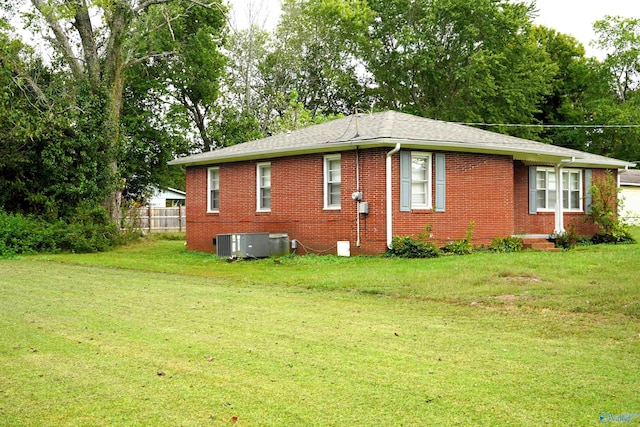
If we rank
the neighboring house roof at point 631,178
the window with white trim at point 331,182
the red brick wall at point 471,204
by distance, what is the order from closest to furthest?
the red brick wall at point 471,204 < the window with white trim at point 331,182 < the neighboring house roof at point 631,178

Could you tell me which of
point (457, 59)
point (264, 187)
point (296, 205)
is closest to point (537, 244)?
point (296, 205)

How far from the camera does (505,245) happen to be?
19.6m

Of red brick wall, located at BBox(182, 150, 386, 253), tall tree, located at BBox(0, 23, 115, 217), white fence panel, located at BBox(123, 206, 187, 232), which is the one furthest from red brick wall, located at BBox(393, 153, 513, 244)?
white fence panel, located at BBox(123, 206, 187, 232)

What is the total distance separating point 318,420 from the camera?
15.7 ft

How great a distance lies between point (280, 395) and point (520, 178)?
17.7m

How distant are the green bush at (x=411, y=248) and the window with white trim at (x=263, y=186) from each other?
493 cm

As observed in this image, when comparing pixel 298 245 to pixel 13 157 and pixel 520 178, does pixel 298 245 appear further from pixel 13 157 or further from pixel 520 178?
pixel 13 157

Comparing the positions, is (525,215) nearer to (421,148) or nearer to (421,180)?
(421,180)

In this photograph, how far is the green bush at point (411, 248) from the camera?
1734 cm

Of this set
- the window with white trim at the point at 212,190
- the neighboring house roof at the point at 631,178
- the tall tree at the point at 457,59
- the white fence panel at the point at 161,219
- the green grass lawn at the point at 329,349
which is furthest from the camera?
the tall tree at the point at 457,59

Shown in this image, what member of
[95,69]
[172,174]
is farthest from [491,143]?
[172,174]

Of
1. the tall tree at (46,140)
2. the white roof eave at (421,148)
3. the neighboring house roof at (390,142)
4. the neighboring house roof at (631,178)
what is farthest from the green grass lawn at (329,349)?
the neighboring house roof at (631,178)

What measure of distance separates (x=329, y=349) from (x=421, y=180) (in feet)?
39.3

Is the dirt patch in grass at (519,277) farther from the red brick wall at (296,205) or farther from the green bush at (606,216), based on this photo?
the green bush at (606,216)
